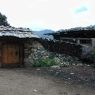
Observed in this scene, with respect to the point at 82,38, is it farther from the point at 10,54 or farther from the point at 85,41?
the point at 10,54

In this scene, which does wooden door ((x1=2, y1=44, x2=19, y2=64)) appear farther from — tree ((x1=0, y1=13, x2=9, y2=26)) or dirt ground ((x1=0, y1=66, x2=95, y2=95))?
tree ((x1=0, y1=13, x2=9, y2=26))

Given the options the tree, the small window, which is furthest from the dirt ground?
the tree

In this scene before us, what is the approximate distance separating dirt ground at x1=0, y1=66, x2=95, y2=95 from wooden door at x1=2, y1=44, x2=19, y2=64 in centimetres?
345

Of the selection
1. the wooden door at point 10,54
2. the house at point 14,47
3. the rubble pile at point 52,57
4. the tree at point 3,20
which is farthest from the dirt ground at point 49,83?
the tree at point 3,20

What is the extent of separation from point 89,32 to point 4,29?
624 centimetres

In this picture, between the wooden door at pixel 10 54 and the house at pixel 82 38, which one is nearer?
the wooden door at pixel 10 54

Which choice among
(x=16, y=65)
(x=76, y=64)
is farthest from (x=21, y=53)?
(x=76, y=64)

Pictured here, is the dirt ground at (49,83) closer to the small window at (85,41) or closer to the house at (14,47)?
the house at (14,47)

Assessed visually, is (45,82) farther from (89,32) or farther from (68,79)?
(89,32)

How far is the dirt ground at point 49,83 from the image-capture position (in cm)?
1186

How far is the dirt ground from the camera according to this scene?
11.9 meters

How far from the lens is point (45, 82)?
13898 mm

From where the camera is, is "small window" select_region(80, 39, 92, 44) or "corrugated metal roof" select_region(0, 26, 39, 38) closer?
"corrugated metal roof" select_region(0, 26, 39, 38)

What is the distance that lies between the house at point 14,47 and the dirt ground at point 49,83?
3348 mm
